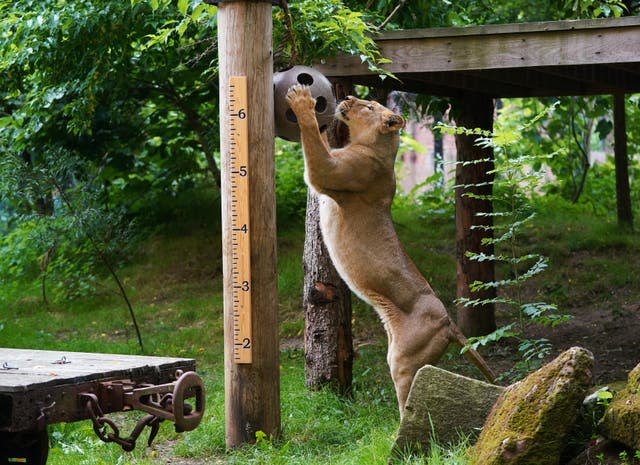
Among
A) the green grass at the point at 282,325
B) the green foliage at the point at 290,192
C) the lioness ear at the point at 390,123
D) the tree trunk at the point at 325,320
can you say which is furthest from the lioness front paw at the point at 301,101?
the green foliage at the point at 290,192

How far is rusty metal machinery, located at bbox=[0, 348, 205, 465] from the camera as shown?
420 cm

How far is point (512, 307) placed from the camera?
495 inches

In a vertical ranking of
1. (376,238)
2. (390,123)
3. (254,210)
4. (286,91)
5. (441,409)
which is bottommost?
(441,409)

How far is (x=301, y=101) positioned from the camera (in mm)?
6941

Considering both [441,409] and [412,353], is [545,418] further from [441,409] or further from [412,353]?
[412,353]

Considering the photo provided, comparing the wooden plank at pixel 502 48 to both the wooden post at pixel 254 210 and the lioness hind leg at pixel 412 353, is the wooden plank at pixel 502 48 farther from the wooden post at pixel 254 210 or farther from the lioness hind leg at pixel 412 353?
the lioness hind leg at pixel 412 353

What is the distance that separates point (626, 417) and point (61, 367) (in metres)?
2.93

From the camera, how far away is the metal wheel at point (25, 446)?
17.0 feet

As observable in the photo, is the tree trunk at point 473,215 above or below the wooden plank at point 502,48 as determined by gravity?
below

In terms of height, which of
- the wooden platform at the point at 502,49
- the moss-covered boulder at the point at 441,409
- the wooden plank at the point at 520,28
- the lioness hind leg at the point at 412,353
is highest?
the wooden plank at the point at 520,28

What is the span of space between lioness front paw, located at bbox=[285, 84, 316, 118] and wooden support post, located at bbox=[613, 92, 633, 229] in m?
7.61

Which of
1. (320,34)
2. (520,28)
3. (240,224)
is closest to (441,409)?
(240,224)

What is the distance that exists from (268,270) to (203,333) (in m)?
5.34

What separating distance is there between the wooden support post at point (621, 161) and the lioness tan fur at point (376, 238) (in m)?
6.75
